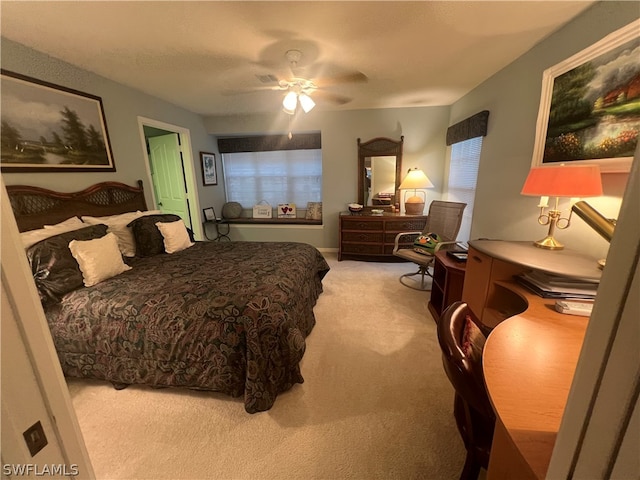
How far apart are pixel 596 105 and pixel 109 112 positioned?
4059 millimetres

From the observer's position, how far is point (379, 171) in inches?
165

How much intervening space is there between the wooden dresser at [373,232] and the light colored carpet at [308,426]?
2.02m

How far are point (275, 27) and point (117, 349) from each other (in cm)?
244

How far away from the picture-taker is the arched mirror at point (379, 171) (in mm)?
4062

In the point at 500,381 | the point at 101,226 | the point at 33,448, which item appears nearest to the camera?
the point at 33,448

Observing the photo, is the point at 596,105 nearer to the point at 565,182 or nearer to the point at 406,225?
the point at 565,182

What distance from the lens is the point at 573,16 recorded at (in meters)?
1.67

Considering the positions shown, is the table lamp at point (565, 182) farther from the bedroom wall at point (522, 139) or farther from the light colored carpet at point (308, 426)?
the light colored carpet at point (308, 426)

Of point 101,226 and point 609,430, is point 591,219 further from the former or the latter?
point 101,226

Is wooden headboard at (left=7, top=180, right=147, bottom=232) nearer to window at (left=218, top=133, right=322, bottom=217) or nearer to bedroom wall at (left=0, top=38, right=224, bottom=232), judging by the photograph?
bedroom wall at (left=0, top=38, right=224, bottom=232)

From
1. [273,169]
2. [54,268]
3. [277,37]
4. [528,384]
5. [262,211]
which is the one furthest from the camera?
[262,211]

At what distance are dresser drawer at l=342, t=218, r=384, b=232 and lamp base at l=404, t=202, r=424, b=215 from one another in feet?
1.61

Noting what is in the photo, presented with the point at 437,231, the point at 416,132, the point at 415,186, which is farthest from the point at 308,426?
the point at 416,132

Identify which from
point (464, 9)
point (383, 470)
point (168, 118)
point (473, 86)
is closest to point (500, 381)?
point (383, 470)
